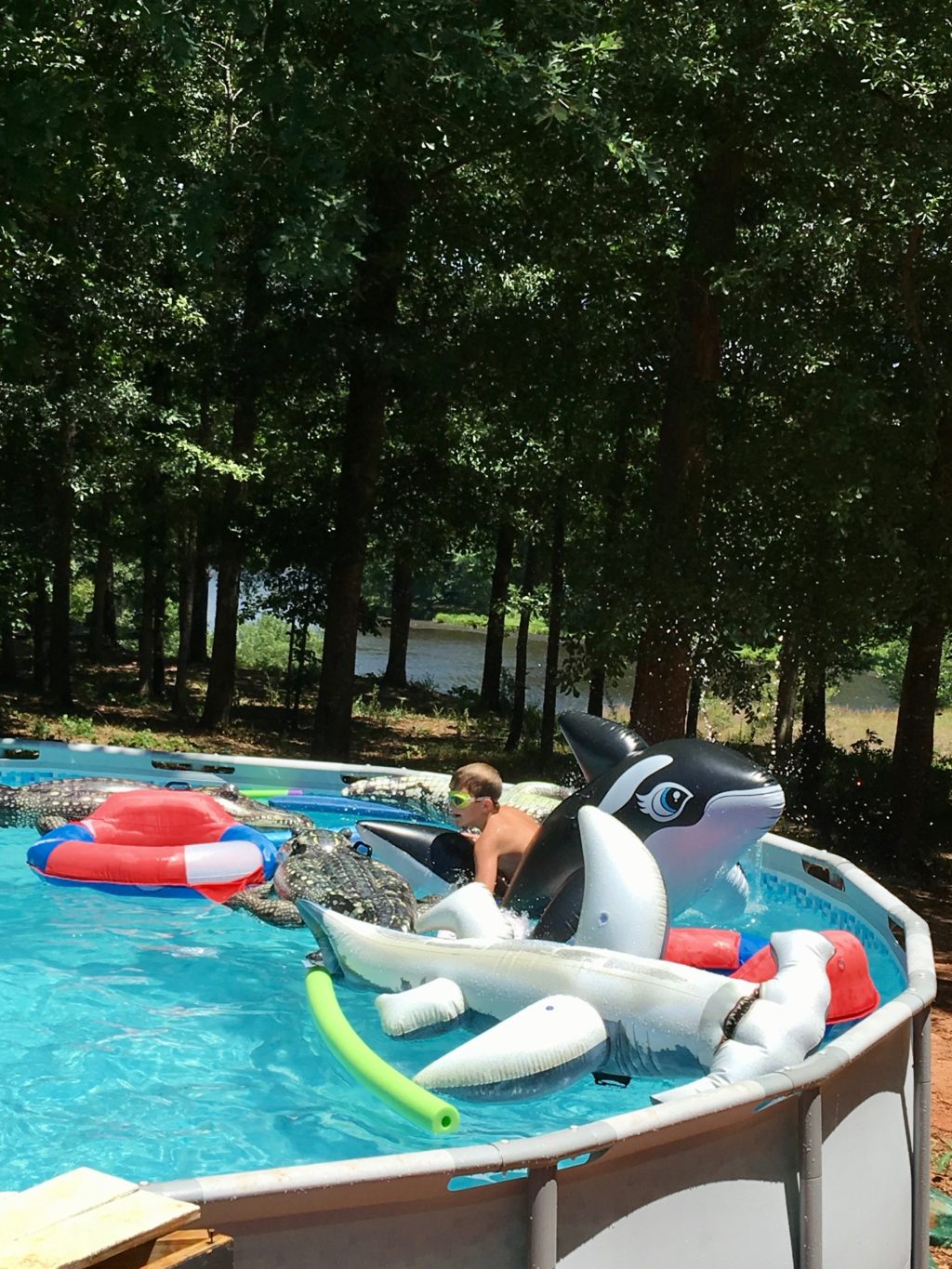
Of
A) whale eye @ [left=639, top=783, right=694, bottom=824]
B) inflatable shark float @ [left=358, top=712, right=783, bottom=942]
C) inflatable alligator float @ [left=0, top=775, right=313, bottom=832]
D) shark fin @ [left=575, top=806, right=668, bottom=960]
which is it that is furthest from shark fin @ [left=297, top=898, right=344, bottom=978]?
inflatable alligator float @ [left=0, top=775, right=313, bottom=832]

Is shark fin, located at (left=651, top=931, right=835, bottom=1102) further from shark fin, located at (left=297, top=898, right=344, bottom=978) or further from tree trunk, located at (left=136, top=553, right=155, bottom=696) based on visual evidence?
tree trunk, located at (left=136, top=553, right=155, bottom=696)

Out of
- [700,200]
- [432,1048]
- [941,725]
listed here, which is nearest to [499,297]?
[700,200]

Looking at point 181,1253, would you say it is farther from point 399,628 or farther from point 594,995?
point 399,628

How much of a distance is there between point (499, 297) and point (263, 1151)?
35.3ft

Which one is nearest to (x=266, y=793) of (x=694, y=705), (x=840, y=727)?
(x=694, y=705)

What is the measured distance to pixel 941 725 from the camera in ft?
104

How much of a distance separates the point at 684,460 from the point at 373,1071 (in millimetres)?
7560

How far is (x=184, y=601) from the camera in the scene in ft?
68.3

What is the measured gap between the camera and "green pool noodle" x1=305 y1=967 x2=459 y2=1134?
4.28 metres

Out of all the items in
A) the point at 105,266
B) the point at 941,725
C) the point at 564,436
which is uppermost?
the point at 105,266

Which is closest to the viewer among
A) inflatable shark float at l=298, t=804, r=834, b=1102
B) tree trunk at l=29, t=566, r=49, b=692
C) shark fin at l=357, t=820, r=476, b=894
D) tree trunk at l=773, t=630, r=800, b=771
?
inflatable shark float at l=298, t=804, r=834, b=1102

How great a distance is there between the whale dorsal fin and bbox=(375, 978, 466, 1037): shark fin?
2030 mm

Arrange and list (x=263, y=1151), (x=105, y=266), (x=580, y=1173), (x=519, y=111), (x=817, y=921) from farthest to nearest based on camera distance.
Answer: (x=105, y=266), (x=519, y=111), (x=817, y=921), (x=263, y=1151), (x=580, y=1173)

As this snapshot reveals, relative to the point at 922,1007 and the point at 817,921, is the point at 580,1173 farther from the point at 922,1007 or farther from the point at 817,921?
the point at 817,921
